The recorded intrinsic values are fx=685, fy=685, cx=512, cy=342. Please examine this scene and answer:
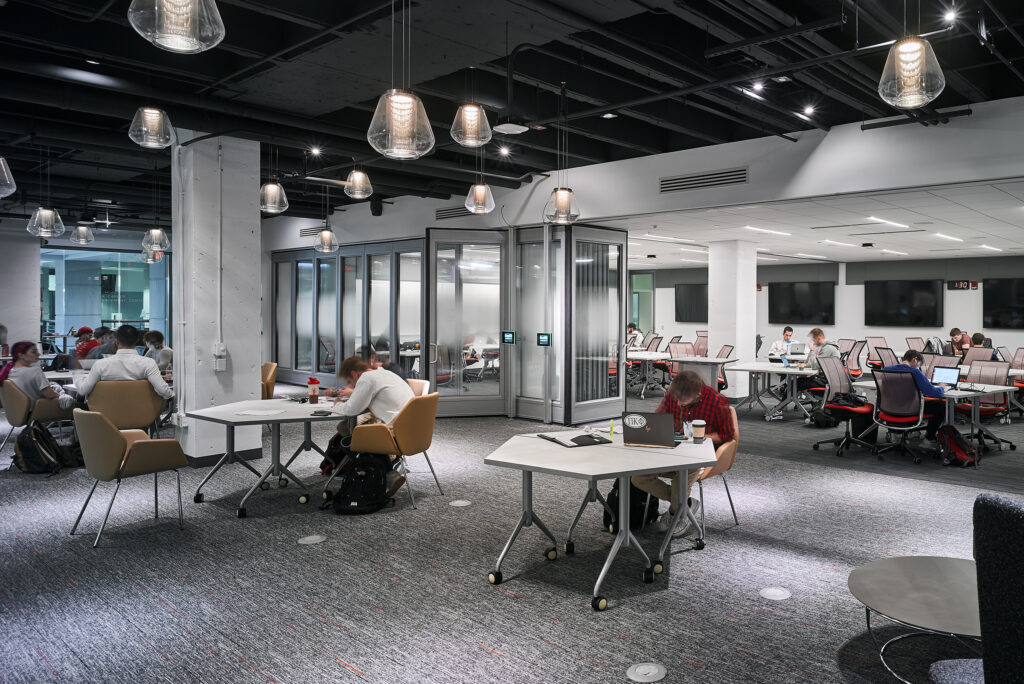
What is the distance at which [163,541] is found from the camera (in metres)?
4.55

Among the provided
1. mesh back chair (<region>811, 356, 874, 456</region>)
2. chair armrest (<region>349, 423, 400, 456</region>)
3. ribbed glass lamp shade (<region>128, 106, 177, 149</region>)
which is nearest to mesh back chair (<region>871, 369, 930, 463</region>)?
mesh back chair (<region>811, 356, 874, 456</region>)

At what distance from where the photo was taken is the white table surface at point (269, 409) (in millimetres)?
5094

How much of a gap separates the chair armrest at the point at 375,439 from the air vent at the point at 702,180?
15.9ft

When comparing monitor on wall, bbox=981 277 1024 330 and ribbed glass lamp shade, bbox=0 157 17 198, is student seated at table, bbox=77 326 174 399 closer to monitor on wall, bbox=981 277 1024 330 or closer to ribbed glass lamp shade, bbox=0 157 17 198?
ribbed glass lamp shade, bbox=0 157 17 198

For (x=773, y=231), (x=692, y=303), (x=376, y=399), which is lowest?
(x=376, y=399)

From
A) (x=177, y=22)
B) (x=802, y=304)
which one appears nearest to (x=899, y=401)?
(x=177, y=22)

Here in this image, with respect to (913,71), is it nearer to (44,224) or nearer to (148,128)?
(148,128)

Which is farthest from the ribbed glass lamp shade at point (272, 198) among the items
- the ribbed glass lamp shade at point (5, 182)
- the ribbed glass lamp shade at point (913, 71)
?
the ribbed glass lamp shade at point (913, 71)

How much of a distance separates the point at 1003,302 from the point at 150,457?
59.3 feet

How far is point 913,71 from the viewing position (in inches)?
126

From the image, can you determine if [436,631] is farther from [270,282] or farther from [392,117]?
[270,282]

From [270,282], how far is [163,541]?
35.1ft

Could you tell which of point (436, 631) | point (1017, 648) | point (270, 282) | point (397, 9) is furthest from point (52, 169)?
point (1017, 648)

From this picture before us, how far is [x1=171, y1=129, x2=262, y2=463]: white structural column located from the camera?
6738 millimetres
